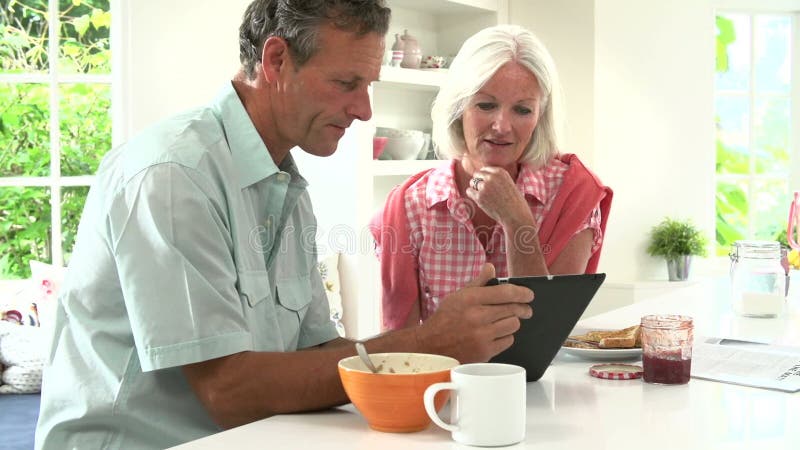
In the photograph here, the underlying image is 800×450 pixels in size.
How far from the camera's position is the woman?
2213 millimetres

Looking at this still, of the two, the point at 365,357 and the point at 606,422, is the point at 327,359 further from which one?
the point at 606,422

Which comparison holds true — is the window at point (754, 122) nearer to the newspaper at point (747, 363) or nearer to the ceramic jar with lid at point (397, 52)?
the ceramic jar with lid at point (397, 52)

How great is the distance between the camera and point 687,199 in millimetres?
5457

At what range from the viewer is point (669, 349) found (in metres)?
1.43

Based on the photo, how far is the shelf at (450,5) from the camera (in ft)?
15.3

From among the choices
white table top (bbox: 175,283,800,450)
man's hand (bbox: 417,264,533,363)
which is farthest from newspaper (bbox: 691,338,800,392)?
Result: man's hand (bbox: 417,264,533,363)

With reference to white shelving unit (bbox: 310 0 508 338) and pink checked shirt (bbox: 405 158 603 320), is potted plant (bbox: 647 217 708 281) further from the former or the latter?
pink checked shirt (bbox: 405 158 603 320)

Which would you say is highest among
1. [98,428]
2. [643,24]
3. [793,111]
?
[643,24]

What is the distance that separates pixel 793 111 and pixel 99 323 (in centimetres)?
523

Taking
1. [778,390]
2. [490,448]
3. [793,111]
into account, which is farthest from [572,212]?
[793,111]

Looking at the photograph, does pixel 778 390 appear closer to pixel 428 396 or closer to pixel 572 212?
pixel 428 396

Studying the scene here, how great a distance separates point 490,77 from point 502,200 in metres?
0.31

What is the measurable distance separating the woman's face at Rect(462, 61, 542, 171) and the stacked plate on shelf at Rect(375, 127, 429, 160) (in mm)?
2108

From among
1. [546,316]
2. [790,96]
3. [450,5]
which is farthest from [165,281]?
[790,96]
